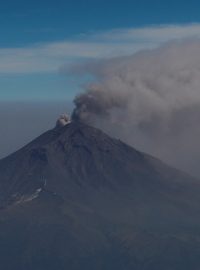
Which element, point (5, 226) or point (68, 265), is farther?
point (5, 226)

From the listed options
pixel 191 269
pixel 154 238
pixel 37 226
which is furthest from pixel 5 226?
pixel 191 269

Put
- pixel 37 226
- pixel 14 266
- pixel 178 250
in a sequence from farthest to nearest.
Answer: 1. pixel 37 226
2. pixel 178 250
3. pixel 14 266

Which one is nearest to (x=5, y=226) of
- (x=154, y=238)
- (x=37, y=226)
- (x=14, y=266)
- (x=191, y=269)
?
(x=37, y=226)

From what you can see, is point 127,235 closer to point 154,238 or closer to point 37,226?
point 154,238

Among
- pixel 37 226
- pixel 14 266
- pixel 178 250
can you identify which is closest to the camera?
pixel 14 266

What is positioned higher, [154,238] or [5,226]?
[5,226]

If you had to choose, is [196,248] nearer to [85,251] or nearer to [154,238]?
[154,238]

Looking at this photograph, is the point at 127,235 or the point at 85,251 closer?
the point at 85,251

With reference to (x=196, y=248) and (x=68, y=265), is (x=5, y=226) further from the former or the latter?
(x=196, y=248)

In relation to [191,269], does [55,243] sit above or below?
above
